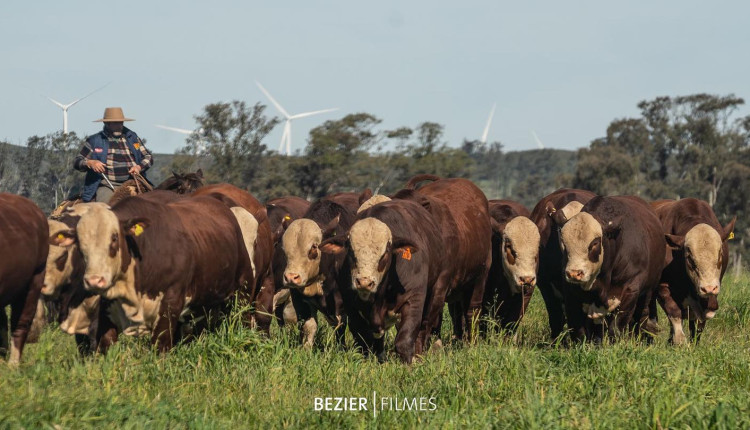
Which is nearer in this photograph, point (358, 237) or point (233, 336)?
point (233, 336)

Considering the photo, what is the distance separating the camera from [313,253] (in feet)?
38.5

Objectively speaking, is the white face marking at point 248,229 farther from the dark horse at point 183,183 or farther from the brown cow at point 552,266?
the brown cow at point 552,266

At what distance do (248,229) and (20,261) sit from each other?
3.20 metres

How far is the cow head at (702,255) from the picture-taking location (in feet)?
41.4

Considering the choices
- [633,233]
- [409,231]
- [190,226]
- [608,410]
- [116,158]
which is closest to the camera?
[608,410]

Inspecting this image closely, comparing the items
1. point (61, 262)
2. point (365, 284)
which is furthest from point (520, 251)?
point (61, 262)

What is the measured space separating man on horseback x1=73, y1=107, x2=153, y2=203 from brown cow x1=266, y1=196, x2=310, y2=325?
1.91 m

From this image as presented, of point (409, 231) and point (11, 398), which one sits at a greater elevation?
point (409, 231)

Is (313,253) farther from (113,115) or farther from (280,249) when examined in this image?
(113,115)

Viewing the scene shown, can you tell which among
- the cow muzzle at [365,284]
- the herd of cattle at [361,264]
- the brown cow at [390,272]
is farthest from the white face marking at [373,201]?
the cow muzzle at [365,284]

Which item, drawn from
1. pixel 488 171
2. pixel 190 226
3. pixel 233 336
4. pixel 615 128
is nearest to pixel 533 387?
pixel 233 336

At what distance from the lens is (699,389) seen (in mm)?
7957

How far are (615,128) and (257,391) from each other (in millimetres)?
63216

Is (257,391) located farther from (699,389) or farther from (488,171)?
(488,171)
